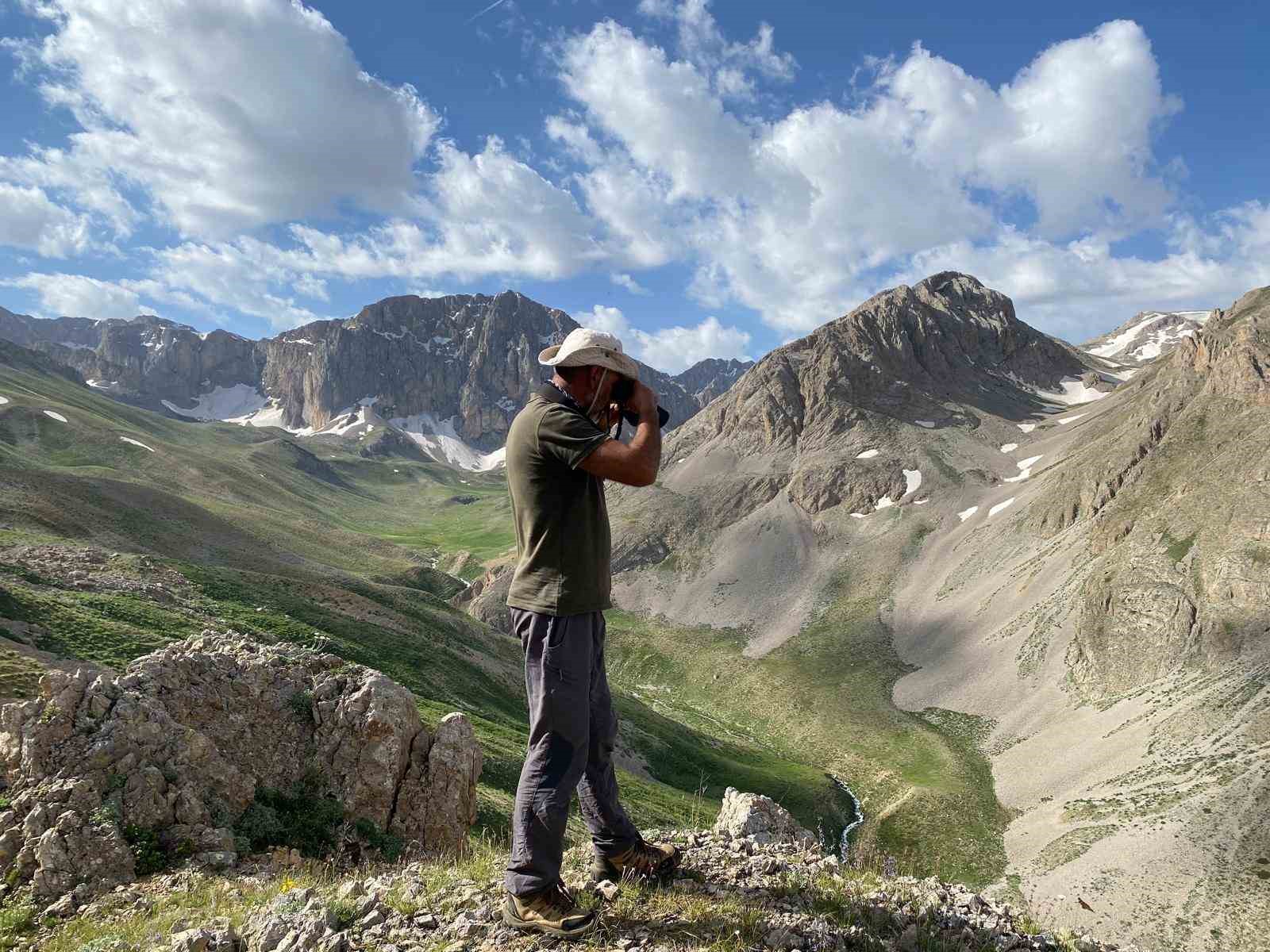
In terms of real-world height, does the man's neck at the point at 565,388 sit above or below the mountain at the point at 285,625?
above

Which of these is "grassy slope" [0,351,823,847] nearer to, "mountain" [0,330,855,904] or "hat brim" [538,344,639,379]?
"mountain" [0,330,855,904]

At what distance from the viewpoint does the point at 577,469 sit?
605cm

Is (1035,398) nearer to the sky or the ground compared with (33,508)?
nearer to the sky

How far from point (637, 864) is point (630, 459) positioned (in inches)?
167

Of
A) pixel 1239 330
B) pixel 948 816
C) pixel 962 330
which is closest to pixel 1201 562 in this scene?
pixel 948 816

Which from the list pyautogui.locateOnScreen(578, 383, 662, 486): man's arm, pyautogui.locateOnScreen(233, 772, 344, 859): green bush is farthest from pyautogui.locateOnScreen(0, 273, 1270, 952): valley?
pyautogui.locateOnScreen(233, 772, 344, 859): green bush

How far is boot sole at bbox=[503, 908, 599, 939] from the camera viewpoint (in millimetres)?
5652

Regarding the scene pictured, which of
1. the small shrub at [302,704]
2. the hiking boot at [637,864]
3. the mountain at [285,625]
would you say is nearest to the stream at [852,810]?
the mountain at [285,625]

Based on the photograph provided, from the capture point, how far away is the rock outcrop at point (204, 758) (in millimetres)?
7980

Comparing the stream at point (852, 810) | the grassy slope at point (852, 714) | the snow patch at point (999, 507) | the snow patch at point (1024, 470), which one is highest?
the snow patch at point (1024, 470)

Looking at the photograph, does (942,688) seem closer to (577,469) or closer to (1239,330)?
(1239,330)

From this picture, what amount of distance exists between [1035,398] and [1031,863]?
144544 mm

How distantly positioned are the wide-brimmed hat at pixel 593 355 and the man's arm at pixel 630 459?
1.54 feet

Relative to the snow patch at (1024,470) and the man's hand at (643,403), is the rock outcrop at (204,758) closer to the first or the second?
the man's hand at (643,403)
